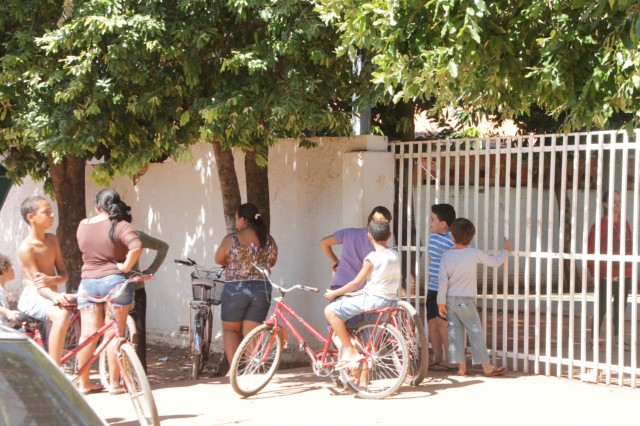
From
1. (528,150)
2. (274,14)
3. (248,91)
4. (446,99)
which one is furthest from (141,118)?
(528,150)

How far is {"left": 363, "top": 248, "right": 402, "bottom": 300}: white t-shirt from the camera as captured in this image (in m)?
7.77

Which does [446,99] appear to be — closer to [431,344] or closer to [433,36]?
[433,36]

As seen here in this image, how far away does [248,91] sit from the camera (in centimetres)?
854

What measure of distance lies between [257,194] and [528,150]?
300 centimetres

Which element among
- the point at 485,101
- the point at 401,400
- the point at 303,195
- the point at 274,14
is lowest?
the point at 401,400

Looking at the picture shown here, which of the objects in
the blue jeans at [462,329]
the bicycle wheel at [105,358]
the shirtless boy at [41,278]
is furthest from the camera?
the blue jeans at [462,329]

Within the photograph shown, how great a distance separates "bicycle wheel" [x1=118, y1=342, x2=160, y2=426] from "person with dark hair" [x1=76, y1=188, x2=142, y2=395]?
98cm

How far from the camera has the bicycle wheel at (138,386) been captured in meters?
6.36

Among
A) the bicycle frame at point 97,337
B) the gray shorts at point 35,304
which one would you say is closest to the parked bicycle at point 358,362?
the bicycle frame at point 97,337

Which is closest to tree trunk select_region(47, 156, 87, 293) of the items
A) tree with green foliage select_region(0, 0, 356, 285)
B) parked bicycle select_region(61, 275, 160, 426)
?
tree with green foliage select_region(0, 0, 356, 285)

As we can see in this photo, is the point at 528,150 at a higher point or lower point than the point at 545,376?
higher

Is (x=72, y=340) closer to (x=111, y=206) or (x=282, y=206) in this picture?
(x=111, y=206)

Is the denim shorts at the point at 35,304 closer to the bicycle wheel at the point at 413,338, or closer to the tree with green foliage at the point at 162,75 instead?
the tree with green foliage at the point at 162,75

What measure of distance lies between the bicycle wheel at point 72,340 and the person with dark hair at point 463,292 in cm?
333
